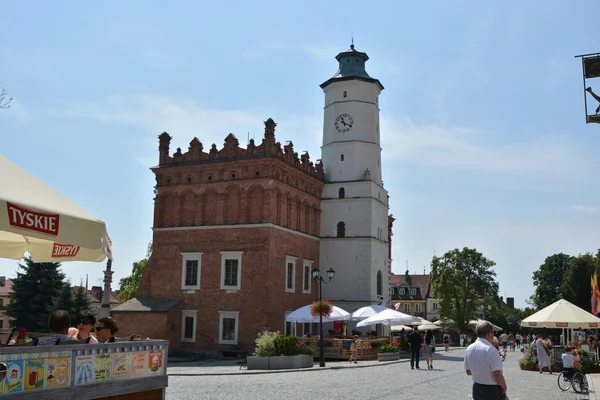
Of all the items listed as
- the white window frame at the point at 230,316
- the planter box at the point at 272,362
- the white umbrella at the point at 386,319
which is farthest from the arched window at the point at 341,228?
the planter box at the point at 272,362

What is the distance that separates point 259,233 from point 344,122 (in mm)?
12288

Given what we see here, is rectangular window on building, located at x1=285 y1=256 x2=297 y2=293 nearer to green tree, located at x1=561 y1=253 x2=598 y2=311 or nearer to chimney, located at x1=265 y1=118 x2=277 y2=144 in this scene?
chimney, located at x1=265 y1=118 x2=277 y2=144

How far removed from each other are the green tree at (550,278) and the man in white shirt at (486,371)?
77302mm

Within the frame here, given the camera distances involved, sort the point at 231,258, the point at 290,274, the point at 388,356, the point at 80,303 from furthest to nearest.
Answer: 1. the point at 80,303
2. the point at 290,274
3. the point at 231,258
4. the point at 388,356

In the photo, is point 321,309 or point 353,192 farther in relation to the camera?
point 353,192

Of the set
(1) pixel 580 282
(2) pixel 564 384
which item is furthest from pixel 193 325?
(1) pixel 580 282

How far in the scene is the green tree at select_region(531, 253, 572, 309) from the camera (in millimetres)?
80562

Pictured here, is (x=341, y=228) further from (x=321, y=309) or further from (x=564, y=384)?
(x=564, y=384)

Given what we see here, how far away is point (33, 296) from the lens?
155 feet

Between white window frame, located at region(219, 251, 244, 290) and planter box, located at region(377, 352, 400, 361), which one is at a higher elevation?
white window frame, located at region(219, 251, 244, 290)

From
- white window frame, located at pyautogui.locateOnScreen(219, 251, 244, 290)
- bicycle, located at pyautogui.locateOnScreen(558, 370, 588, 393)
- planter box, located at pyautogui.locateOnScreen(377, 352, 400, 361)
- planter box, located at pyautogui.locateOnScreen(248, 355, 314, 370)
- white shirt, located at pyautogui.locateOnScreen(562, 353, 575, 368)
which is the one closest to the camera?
bicycle, located at pyautogui.locateOnScreen(558, 370, 588, 393)

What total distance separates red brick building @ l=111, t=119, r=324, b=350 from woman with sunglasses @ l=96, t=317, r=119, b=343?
1061 inches

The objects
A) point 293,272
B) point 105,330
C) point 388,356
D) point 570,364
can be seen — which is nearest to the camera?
point 105,330

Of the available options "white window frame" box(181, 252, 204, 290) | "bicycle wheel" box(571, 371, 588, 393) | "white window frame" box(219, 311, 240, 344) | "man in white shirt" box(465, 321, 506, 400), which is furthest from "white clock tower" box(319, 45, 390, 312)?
"man in white shirt" box(465, 321, 506, 400)
